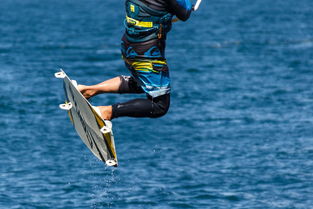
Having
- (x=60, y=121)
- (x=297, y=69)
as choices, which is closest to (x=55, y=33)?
(x=297, y=69)

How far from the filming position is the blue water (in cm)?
2841

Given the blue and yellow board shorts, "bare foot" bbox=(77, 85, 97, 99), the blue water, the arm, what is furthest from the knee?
the blue water

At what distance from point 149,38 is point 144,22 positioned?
0.29 metres

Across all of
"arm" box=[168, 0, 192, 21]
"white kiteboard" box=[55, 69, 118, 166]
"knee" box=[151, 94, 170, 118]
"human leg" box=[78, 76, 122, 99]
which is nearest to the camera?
"arm" box=[168, 0, 192, 21]

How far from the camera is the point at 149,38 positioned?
43.8ft

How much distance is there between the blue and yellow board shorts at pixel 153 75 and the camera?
1345 cm

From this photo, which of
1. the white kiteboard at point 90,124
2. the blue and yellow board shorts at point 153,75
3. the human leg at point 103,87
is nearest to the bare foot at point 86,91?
the human leg at point 103,87

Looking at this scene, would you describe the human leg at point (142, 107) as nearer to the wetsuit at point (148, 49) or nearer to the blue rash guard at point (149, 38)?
the wetsuit at point (148, 49)

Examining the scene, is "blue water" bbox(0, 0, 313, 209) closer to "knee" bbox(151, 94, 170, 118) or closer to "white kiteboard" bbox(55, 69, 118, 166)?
"white kiteboard" bbox(55, 69, 118, 166)

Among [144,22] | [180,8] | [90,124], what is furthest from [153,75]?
[90,124]

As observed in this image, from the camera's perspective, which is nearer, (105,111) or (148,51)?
(148,51)

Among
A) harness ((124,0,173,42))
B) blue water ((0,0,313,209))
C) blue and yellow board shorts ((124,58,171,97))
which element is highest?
harness ((124,0,173,42))

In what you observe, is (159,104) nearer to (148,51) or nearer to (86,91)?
(148,51)

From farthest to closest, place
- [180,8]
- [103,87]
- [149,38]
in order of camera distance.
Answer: [103,87] < [149,38] < [180,8]
